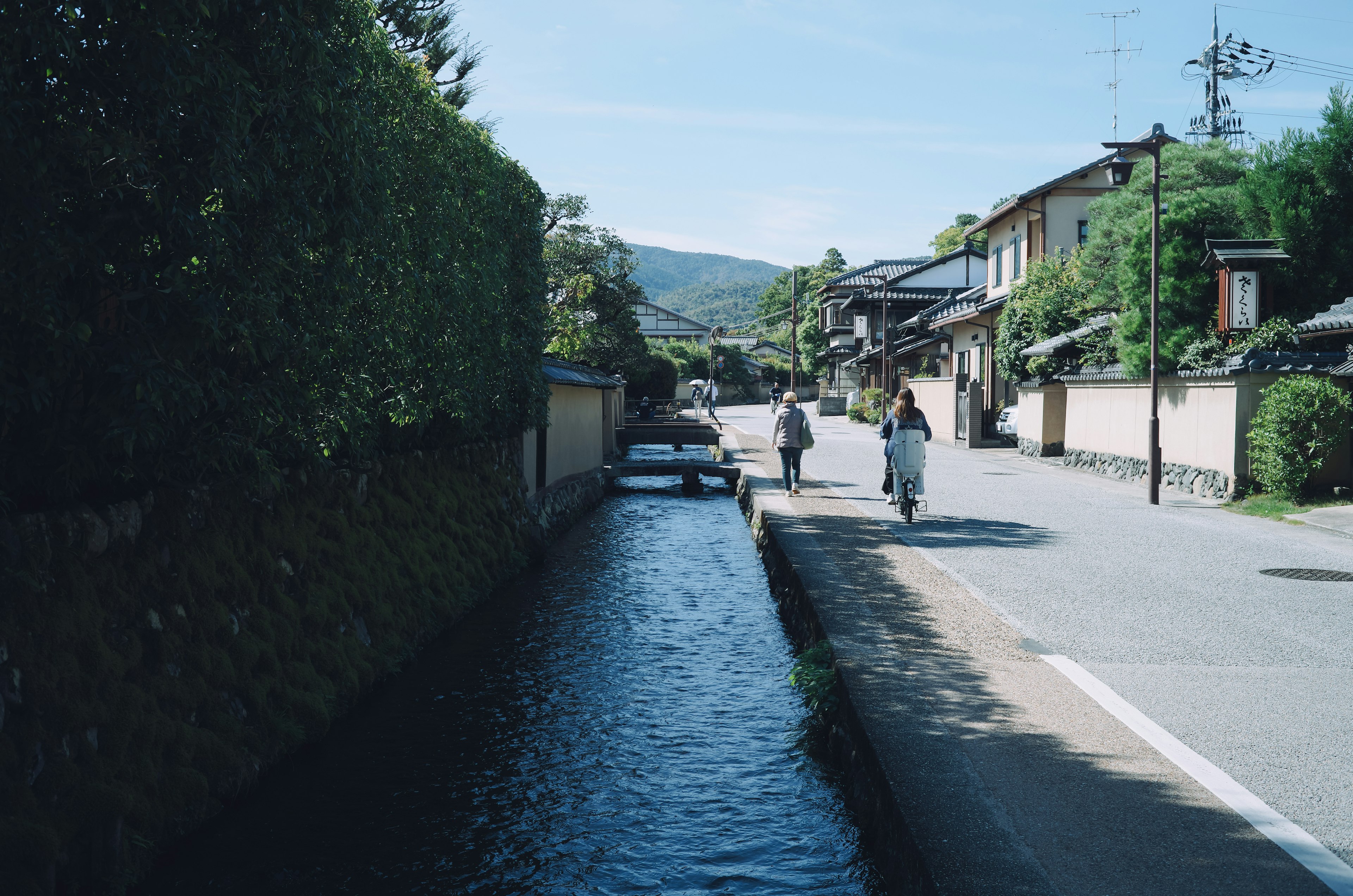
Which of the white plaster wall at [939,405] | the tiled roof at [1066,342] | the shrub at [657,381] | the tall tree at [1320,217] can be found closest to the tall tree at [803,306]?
the shrub at [657,381]

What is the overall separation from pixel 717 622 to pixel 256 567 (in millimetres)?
5235

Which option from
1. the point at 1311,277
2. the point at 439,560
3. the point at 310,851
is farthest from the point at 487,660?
the point at 1311,277

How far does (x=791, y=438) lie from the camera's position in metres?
17.2

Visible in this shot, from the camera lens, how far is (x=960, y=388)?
33.0 metres

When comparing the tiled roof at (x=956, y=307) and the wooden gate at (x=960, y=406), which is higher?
the tiled roof at (x=956, y=307)

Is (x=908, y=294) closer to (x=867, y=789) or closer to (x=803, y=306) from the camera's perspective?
(x=803, y=306)

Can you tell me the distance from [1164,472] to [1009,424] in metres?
13.3

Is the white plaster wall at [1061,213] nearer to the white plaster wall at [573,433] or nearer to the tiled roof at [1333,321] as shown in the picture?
the tiled roof at [1333,321]

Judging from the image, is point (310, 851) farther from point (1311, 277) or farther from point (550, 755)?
point (1311, 277)

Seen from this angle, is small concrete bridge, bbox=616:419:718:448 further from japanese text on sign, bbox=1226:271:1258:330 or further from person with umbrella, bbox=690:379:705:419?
japanese text on sign, bbox=1226:271:1258:330

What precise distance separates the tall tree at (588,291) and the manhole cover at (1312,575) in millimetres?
24492

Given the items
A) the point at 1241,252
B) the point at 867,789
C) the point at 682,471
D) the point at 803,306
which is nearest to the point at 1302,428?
the point at 1241,252

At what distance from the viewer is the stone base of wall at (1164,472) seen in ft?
54.7

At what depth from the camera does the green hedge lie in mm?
4250
